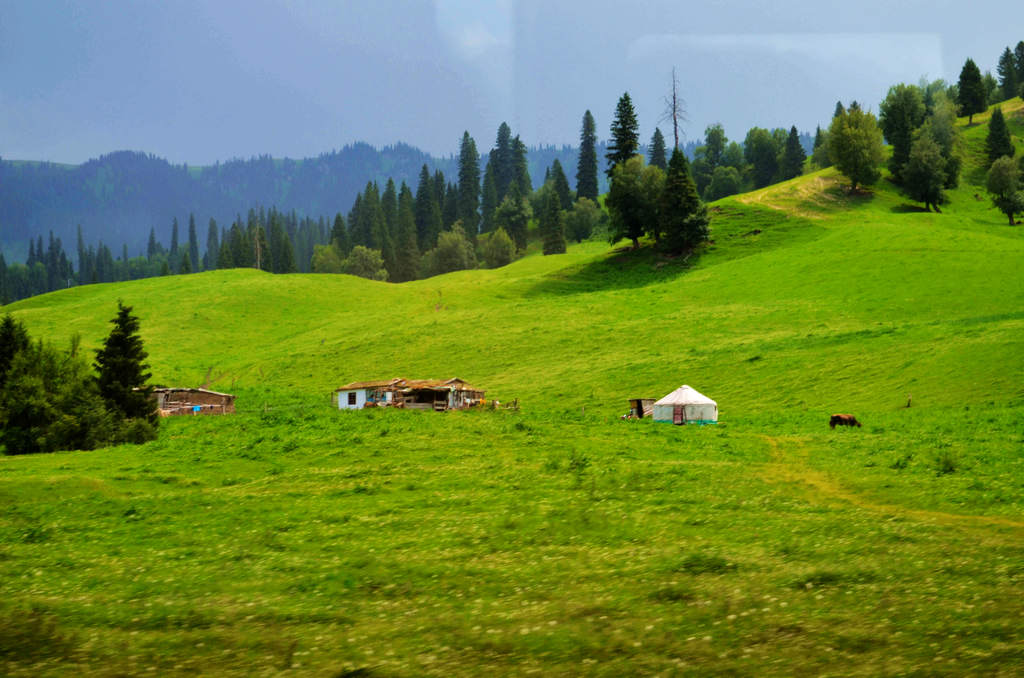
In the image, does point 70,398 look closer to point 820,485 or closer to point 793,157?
point 820,485

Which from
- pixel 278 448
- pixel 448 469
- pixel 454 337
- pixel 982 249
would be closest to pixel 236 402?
pixel 454 337

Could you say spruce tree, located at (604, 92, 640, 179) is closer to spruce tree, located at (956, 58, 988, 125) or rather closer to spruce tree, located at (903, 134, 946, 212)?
spruce tree, located at (903, 134, 946, 212)

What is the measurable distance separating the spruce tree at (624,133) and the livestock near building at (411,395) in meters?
84.8

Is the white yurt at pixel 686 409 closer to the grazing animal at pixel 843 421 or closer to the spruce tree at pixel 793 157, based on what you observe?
the grazing animal at pixel 843 421

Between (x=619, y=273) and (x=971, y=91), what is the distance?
12423 cm

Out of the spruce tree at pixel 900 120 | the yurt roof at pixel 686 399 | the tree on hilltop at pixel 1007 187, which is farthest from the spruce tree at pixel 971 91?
the yurt roof at pixel 686 399

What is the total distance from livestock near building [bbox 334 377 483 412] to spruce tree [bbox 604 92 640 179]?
278ft

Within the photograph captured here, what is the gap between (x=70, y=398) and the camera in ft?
149

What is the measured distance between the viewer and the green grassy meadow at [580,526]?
36.2ft

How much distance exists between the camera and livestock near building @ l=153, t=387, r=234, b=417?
64188mm

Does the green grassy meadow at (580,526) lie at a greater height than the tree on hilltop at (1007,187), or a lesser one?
lesser

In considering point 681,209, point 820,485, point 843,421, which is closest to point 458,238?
point 681,209

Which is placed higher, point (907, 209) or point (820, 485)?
point (907, 209)

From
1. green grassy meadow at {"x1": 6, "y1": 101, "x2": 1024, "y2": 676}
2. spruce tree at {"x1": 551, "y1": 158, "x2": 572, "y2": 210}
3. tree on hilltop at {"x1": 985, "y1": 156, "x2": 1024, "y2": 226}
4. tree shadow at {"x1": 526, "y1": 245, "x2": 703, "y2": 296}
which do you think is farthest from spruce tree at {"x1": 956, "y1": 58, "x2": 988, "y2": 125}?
green grassy meadow at {"x1": 6, "y1": 101, "x2": 1024, "y2": 676}
